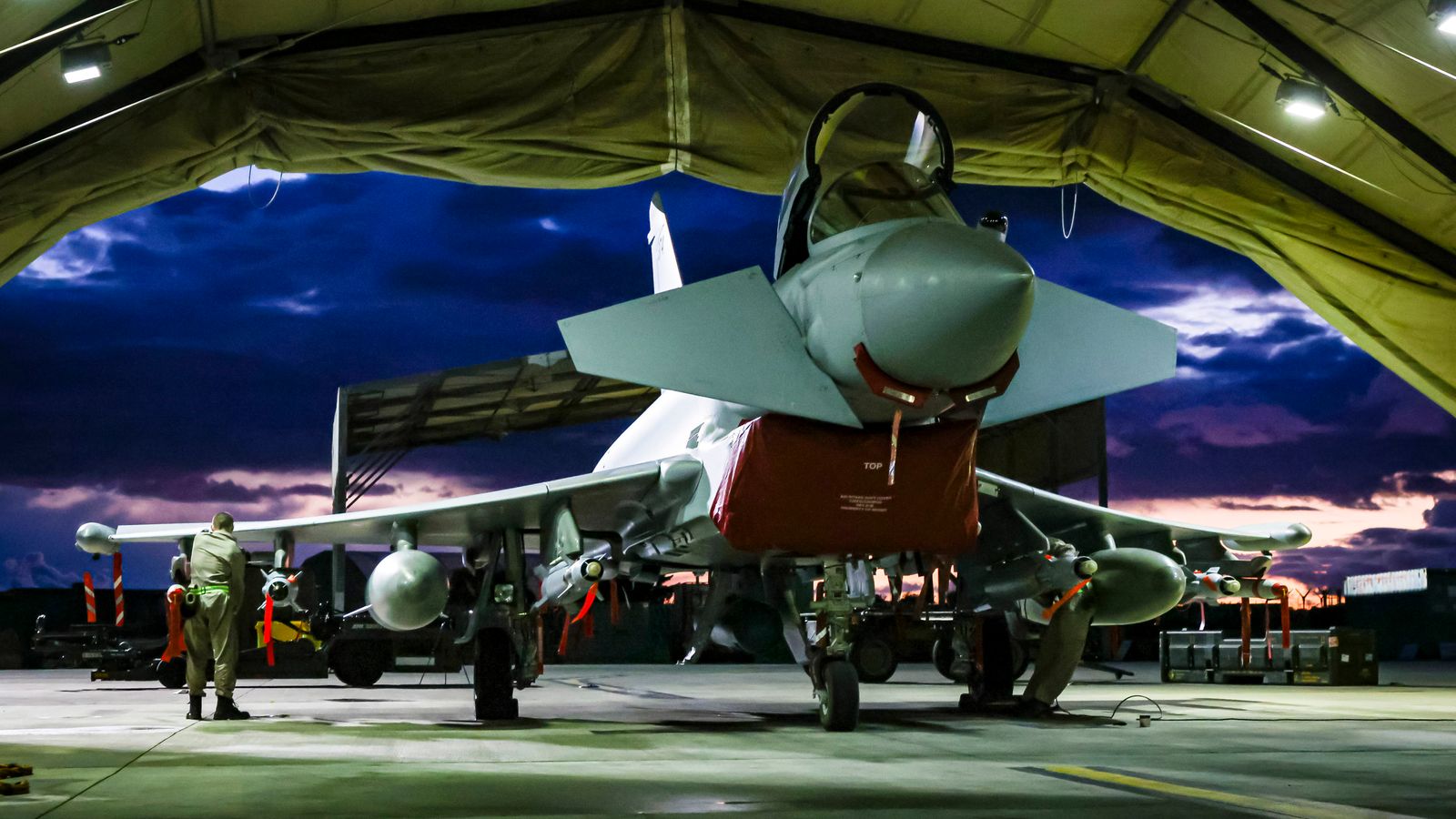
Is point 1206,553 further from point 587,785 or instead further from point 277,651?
point 277,651

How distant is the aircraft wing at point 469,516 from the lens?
9.29 m

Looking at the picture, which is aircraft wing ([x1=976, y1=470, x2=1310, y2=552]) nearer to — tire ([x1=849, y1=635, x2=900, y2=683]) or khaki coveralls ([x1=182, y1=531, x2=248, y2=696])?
khaki coveralls ([x1=182, y1=531, x2=248, y2=696])

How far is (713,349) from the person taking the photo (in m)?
7.03

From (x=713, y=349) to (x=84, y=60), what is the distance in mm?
3914

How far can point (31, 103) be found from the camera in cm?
744

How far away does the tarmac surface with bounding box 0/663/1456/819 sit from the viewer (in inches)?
181

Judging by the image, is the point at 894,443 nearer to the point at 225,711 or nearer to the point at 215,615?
the point at 215,615

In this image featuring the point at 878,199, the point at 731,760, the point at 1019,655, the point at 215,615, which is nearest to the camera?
the point at 731,760

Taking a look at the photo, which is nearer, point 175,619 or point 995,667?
point 175,619

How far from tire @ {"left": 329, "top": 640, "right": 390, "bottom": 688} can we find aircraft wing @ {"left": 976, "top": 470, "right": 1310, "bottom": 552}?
9594 millimetres

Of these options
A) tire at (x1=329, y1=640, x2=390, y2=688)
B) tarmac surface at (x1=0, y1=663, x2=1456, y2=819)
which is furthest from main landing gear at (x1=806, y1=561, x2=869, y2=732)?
tire at (x1=329, y1=640, x2=390, y2=688)

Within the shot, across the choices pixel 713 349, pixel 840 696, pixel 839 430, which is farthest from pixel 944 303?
pixel 840 696

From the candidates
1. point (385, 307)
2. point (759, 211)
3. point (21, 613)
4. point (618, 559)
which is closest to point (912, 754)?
point (618, 559)

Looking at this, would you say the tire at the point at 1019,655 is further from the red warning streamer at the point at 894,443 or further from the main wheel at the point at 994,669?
the red warning streamer at the point at 894,443
